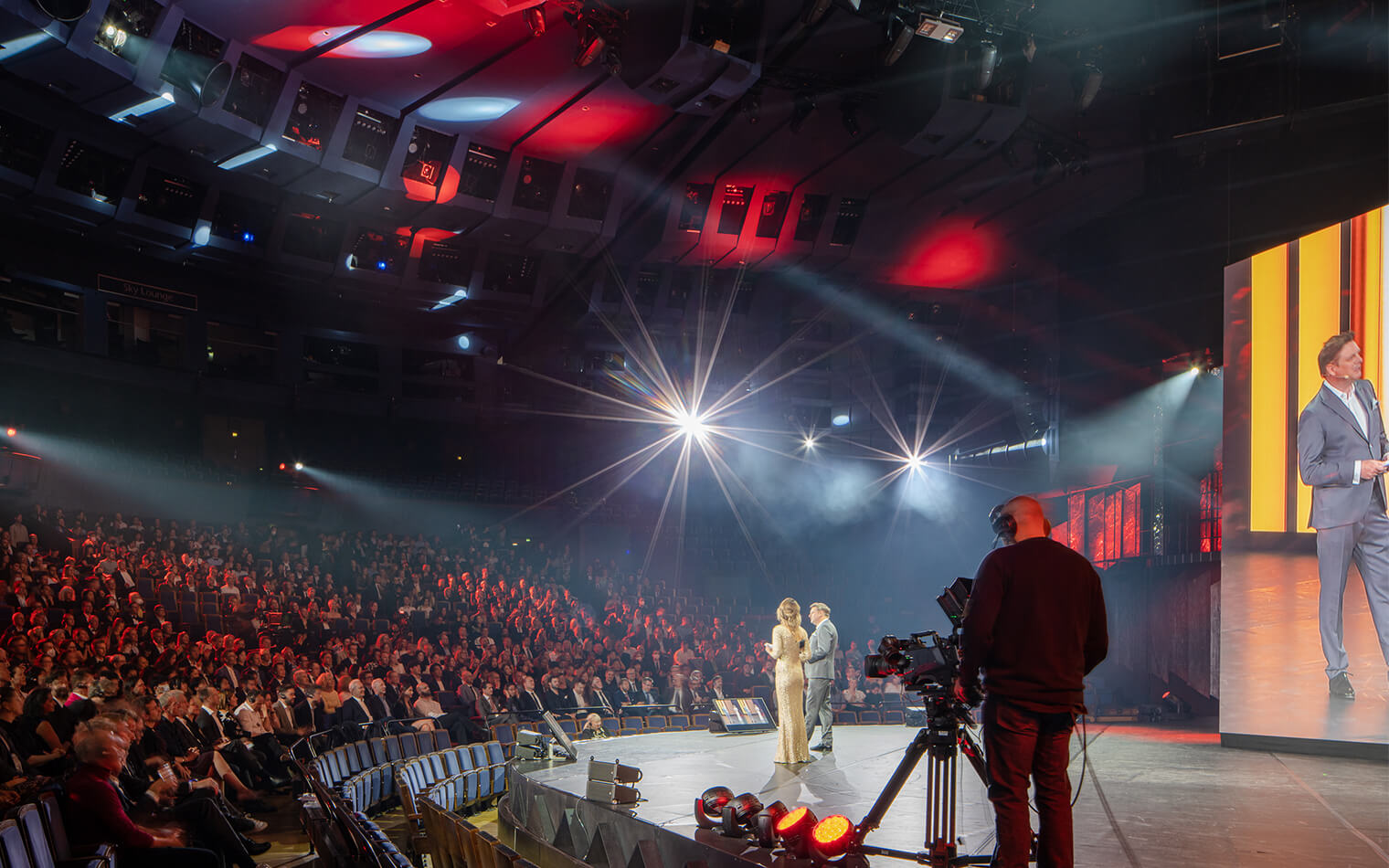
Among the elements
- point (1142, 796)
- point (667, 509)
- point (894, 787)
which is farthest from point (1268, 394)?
point (667, 509)

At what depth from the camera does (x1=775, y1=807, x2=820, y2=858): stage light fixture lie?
4.21 m

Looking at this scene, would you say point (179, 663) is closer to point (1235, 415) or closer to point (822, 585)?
point (1235, 415)

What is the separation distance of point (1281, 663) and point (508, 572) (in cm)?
1470

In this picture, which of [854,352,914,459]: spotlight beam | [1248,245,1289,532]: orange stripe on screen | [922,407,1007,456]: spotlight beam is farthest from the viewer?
[854,352,914,459]: spotlight beam

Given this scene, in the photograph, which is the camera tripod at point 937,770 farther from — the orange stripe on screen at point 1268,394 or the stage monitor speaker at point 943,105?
the stage monitor speaker at point 943,105

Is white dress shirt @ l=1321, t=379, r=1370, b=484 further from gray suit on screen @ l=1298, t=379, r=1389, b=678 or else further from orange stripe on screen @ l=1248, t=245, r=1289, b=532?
orange stripe on screen @ l=1248, t=245, r=1289, b=532

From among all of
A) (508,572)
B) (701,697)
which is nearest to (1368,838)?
(701,697)

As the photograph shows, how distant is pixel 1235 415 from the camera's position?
7.76 metres

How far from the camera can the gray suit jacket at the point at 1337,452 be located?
667cm

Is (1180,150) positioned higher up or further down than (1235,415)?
higher up

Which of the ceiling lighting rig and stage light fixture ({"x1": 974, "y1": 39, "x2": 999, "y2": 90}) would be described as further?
the ceiling lighting rig

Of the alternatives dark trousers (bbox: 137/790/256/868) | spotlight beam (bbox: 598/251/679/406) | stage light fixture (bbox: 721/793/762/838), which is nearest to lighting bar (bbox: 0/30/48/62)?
dark trousers (bbox: 137/790/256/868)

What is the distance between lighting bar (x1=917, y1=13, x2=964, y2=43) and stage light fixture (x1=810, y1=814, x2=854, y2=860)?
757 centimetres

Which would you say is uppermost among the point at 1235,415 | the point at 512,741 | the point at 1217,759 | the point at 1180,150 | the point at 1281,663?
Result: the point at 1180,150
